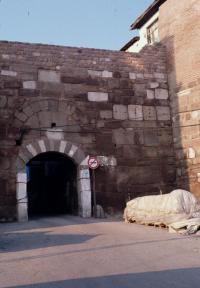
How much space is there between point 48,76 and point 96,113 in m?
1.77

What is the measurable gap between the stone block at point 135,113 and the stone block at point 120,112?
13 centimetres

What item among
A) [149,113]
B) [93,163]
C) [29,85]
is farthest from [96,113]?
[29,85]

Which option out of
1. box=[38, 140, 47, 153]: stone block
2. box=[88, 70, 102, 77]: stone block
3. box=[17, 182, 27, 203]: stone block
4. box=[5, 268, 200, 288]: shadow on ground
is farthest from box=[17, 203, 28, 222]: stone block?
box=[5, 268, 200, 288]: shadow on ground

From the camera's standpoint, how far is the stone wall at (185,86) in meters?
12.4

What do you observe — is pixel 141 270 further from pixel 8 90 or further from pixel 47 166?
pixel 47 166

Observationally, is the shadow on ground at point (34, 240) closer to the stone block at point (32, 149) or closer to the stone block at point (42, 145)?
the stone block at point (32, 149)

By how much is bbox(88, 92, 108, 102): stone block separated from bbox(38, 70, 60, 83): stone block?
1.06 m

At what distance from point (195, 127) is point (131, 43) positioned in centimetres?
700

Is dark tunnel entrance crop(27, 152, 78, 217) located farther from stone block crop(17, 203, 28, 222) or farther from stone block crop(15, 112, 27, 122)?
stone block crop(17, 203, 28, 222)

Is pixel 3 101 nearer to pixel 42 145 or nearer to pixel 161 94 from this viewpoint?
pixel 42 145

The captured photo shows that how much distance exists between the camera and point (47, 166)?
683 inches

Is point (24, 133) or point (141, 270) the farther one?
point (24, 133)

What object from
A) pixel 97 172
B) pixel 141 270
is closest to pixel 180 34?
pixel 97 172

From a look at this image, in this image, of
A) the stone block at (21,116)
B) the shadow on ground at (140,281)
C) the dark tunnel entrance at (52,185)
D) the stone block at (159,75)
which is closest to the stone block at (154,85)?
the stone block at (159,75)
